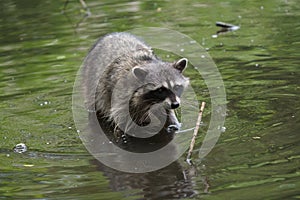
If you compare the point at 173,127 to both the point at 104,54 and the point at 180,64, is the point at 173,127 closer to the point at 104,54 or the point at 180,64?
the point at 180,64

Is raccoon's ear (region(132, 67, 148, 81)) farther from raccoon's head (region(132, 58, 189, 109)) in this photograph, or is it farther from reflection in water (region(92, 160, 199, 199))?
reflection in water (region(92, 160, 199, 199))

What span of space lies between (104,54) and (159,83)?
125cm

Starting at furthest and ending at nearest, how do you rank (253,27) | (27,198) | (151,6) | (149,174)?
1. (151,6)
2. (253,27)
3. (149,174)
4. (27,198)

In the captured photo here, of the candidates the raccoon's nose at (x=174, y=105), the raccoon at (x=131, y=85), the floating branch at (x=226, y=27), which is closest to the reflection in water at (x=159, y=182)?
the raccoon's nose at (x=174, y=105)

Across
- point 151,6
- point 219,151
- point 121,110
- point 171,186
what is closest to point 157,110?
point 121,110

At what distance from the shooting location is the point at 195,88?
23.7ft

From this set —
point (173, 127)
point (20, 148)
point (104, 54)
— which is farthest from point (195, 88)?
point (20, 148)

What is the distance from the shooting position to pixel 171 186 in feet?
15.1

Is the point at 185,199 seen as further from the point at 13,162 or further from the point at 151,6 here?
the point at 151,6

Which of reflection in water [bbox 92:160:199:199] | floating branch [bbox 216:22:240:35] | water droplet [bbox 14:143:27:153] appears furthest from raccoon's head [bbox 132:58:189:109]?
floating branch [bbox 216:22:240:35]

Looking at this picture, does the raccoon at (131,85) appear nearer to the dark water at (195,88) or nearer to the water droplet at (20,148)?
→ the dark water at (195,88)

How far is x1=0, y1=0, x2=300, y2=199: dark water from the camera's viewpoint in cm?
461

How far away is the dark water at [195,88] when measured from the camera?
461 centimetres

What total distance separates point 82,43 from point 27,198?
211 inches
